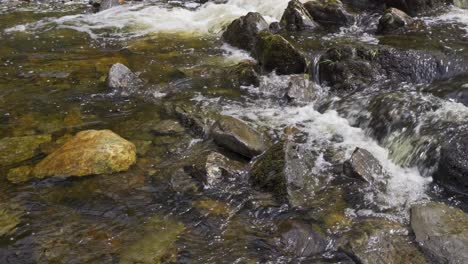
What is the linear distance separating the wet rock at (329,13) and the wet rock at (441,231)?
664 centimetres

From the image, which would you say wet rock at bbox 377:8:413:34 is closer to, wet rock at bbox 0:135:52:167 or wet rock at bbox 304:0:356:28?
wet rock at bbox 304:0:356:28

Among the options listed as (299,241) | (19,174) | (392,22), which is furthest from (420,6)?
(19,174)

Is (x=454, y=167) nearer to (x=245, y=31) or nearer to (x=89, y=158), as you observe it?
(x=89, y=158)

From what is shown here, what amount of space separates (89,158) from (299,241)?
8.60 ft

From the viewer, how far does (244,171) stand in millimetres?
5402

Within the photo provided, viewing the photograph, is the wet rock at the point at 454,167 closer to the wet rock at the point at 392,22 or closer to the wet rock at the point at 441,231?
the wet rock at the point at 441,231

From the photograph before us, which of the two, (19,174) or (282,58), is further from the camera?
(282,58)

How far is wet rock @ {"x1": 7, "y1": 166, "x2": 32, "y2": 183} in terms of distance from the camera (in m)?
5.33

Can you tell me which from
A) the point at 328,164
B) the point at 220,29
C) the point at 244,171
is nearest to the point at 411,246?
the point at 328,164

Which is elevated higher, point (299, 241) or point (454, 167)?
point (454, 167)

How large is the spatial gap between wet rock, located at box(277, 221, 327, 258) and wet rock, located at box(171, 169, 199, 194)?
1.12 metres

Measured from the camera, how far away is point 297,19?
10438 mm

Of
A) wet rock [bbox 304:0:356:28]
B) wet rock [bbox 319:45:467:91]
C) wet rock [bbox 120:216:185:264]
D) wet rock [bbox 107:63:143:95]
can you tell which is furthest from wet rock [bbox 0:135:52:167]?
wet rock [bbox 304:0:356:28]

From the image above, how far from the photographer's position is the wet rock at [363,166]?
17.1ft
